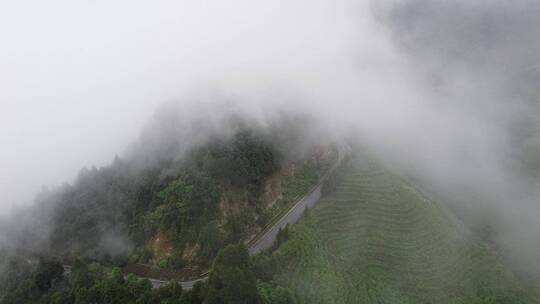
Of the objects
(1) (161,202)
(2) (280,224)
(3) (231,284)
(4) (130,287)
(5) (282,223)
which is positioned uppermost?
(5) (282,223)

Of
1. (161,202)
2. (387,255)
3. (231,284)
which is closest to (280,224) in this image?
(387,255)

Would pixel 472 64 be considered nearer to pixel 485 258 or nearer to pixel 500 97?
pixel 500 97

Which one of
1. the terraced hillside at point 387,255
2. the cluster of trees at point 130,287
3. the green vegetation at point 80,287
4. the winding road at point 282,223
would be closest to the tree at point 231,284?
the cluster of trees at point 130,287

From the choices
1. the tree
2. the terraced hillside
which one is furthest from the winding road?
the tree

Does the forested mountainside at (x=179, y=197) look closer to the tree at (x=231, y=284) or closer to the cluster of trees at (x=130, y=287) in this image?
the cluster of trees at (x=130, y=287)

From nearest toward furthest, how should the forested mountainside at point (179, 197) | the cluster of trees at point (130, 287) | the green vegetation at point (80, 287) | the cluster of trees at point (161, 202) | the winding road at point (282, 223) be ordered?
1. the cluster of trees at point (130, 287)
2. the green vegetation at point (80, 287)
3. the winding road at point (282, 223)
4. the forested mountainside at point (179, 197)
5. the cluster of trees at point (161, 202)

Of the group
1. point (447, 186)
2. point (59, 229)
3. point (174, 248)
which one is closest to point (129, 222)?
point (174, 248)

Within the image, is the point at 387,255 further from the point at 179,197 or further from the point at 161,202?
the point at 161,202

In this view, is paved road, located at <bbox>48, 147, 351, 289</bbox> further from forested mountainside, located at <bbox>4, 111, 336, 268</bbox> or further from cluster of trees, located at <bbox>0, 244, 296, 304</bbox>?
cluster of trees, located at <bbox>0, 244, 296, 304</bbox>
